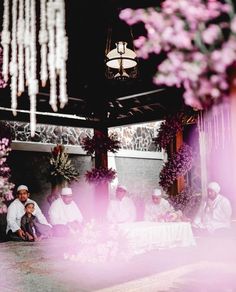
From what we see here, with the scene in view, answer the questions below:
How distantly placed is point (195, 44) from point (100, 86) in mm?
5060

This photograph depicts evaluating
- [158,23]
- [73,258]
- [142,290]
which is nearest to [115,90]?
[73,258]

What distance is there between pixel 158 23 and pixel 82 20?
2693mm

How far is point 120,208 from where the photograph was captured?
31.1ft

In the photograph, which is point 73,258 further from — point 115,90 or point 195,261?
point 115,90

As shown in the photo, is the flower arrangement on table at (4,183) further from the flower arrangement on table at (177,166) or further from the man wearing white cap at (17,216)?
the flower arrangement on table at (177,166)

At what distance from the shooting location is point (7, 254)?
235 inches

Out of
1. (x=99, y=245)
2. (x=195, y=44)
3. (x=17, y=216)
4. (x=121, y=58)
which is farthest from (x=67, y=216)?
(x=195, y=44)

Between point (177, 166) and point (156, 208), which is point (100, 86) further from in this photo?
point (156, 208)

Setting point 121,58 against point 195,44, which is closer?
point 195,44

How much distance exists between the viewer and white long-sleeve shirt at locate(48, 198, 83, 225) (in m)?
8.61

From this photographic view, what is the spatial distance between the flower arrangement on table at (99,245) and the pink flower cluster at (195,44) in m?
3.69

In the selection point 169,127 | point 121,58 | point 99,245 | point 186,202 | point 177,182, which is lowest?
point 99,245

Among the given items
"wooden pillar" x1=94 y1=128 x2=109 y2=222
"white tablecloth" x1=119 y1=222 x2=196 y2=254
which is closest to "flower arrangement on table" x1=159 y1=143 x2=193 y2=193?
"white tablecloth" x1=119 y1=222 x2=196 y2=254

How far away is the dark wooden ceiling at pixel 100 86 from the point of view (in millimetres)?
4597
